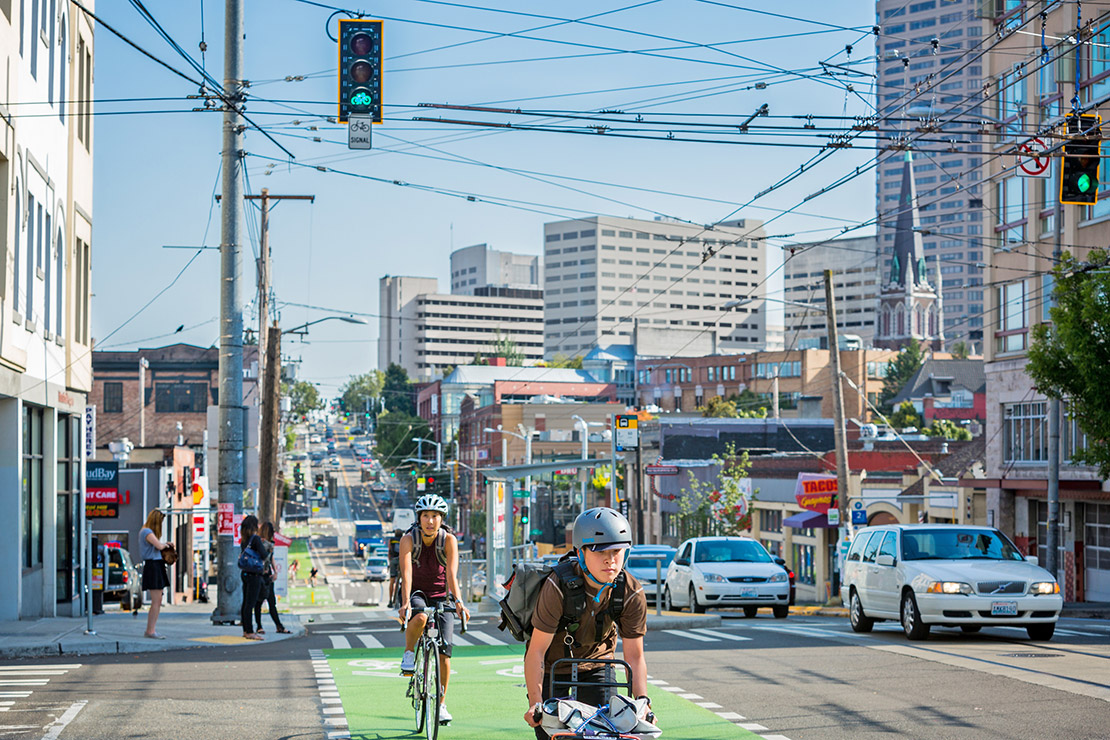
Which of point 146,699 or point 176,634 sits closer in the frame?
point 146,699

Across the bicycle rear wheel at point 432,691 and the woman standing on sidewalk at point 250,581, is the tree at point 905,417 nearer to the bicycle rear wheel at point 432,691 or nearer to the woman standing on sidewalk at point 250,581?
the woman standing on sidewalk at point 250,581

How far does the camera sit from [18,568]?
74.1ft

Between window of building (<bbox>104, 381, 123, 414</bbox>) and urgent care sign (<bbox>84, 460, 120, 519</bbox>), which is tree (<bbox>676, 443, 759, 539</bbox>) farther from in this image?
window of building (<bbox>104, 381, 123, 414</bbox>)

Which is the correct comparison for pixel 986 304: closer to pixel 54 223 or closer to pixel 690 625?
pixel 690 625

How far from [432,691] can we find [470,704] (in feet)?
8.08

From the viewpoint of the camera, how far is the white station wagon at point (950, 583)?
17.7 metres

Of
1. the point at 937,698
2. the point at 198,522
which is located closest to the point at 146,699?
the point at 937,698

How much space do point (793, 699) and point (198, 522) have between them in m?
32.6

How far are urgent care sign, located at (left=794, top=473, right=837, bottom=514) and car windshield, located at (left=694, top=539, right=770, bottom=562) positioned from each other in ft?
55.8

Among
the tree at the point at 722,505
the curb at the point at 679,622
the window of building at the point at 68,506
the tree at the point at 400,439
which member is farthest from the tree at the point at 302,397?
the curb at the point at 679,622

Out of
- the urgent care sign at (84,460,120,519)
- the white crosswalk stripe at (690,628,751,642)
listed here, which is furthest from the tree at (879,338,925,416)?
the white crosswalk stripe at (690,628,751,642)

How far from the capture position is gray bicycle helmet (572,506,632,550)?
6.41 metres

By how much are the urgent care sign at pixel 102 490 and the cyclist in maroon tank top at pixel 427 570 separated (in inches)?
618

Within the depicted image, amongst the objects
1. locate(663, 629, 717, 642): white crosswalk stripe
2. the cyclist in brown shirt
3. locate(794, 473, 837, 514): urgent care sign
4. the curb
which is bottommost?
the curb
